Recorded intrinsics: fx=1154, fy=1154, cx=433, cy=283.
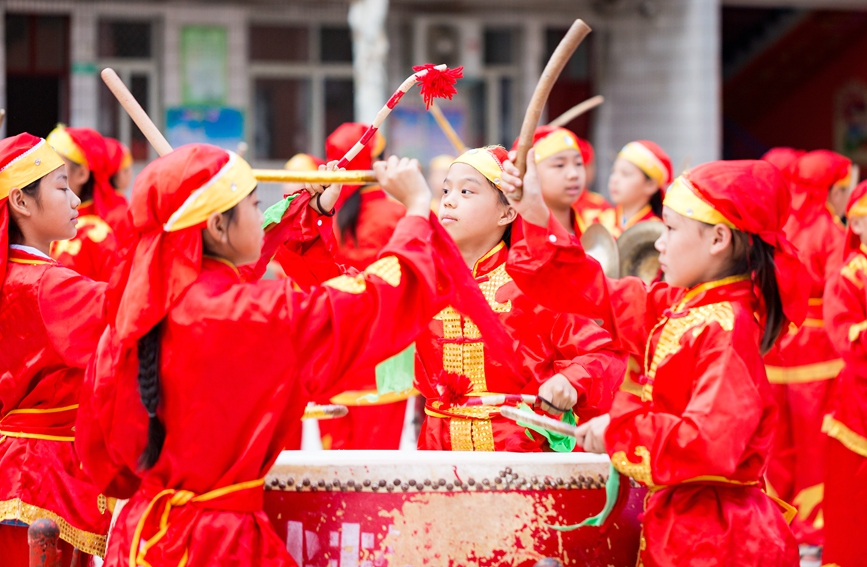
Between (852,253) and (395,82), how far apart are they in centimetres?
947

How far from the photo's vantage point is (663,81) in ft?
44.4

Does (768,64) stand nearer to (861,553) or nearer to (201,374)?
(861,553)

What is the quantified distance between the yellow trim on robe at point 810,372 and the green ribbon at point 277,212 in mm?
3648

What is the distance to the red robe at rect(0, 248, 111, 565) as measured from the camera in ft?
10.2

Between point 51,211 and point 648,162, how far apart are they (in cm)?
363

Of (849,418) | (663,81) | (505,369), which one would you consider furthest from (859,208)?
(663,81)

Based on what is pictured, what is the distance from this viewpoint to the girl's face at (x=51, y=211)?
131 inches

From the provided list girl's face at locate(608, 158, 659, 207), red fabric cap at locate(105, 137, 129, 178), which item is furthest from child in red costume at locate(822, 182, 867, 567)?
red fabric cap at locate(105, 137, 129, 178)

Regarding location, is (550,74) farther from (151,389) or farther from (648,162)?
(648,162)

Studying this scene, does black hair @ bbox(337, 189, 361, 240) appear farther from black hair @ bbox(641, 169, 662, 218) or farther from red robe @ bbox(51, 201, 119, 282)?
black hair @ bbox(641, 169, 662, 218)

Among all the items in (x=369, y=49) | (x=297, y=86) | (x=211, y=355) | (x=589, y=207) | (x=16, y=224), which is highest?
(x=369, y=49)

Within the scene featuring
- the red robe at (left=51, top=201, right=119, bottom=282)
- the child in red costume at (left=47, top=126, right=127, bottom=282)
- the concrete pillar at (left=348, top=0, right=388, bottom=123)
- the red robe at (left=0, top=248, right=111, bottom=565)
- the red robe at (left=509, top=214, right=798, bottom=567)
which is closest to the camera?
the red robe at (left=509, top=214, right=798, bottom=567)

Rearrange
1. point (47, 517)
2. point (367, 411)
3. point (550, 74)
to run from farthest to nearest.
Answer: point (367, 411)
point (47, 517)
point (550, 74)

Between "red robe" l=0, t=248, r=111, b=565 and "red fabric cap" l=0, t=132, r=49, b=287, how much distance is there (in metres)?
0.03
